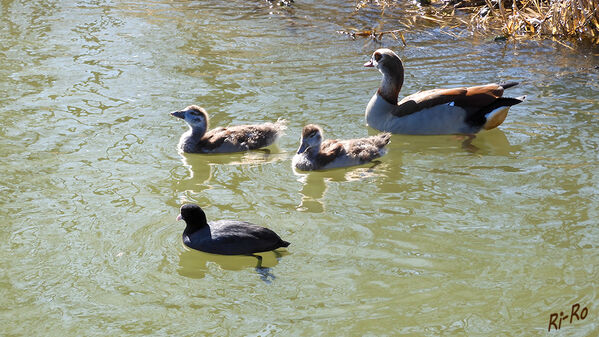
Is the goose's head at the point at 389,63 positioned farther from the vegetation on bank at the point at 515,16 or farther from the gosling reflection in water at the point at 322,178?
the vegetation on bank at the point at 515,16

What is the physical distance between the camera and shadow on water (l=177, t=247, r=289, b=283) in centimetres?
593

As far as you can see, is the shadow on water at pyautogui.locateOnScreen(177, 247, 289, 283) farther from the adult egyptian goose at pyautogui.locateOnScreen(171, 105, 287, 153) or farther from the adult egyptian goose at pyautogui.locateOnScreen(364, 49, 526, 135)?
the adult egyptian goose at pyautogui.locateOnScreen(364, 49, 526, 135)

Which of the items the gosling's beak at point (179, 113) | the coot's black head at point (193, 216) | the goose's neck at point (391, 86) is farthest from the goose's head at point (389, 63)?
the coot's black head at point (193, 216)

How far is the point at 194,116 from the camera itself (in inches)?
350

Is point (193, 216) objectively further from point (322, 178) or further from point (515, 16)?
point (515, 16)

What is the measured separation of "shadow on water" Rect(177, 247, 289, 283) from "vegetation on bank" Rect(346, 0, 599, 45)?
744cm

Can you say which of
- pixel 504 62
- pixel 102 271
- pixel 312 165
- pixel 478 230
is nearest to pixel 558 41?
pixel 504 62

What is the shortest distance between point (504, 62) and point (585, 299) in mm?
6650

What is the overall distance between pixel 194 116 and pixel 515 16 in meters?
6.50

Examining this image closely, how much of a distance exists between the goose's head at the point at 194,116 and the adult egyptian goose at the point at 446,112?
6.32ft

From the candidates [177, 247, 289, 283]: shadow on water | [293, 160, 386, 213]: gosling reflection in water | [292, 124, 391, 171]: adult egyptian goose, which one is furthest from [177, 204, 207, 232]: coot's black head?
[292, 124, 391, 171]: adult egyptian goose

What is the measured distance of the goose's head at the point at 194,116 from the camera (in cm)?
887

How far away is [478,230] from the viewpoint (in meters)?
6.43

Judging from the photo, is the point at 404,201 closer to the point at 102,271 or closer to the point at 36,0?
the point at 102,271
